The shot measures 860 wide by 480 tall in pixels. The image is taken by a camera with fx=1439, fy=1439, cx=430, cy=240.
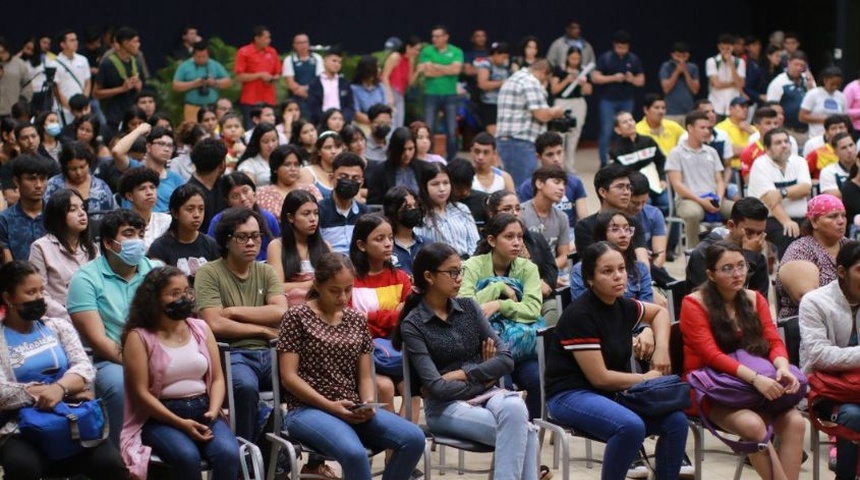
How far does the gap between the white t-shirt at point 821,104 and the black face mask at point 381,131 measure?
4.33 meters

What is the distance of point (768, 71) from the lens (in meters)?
18.1

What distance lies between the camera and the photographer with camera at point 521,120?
1216 cm

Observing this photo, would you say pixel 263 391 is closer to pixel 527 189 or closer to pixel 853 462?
pixel 853 462

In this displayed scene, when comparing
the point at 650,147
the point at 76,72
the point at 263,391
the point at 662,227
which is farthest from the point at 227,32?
the point at 263,391

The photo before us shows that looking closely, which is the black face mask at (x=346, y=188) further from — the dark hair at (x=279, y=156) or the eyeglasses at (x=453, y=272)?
the eyeglasses at (x=453, y=272)

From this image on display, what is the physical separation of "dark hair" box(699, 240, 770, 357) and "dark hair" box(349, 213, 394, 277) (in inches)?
59.9

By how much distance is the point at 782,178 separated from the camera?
1032 cm

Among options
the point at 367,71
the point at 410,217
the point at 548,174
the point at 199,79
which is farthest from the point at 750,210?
the point at 199,79

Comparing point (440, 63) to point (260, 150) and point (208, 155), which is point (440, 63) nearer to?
point (260, 150)

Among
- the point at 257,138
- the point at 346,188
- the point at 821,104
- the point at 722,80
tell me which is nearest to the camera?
the point at 346,188

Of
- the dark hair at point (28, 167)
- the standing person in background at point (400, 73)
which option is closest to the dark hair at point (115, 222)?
the dark hair at point (28, 167)

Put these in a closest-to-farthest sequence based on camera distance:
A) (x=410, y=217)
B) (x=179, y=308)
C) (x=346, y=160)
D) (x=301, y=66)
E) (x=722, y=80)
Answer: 1. (x=179, y=308)
2. (x=410, y=217)
3. (x=346, y=160)
4. (x=301, y=66)
5. (x=722, y=80)

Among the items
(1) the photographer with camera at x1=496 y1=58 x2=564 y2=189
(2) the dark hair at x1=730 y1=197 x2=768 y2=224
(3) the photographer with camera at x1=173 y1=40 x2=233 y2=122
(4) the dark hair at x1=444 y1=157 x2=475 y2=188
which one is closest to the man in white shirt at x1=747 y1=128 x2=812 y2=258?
(1) the photographer with camera at x1=496 y1=58 x2=564 y2=189

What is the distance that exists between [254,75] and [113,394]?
9487 mm
